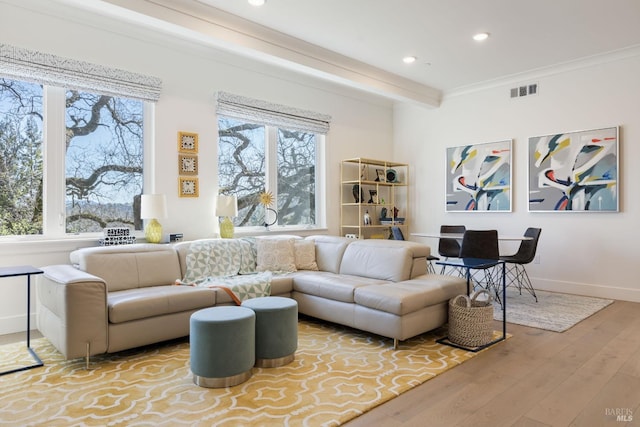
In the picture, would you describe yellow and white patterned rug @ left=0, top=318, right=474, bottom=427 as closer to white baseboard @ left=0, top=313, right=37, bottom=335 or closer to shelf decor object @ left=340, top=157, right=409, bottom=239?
white baseboard @ left=0, top=313, right=37, bottom=335

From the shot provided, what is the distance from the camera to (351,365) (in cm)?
294

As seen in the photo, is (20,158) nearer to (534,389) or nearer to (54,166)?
(54,166)

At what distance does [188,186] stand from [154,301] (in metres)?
1.86

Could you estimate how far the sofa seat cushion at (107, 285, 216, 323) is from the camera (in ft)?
9.84

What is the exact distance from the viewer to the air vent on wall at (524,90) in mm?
5656

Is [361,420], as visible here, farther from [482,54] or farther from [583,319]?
[482,54]

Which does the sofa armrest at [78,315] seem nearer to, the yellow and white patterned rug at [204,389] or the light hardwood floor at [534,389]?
the yellow and white patterned rug at [204,389]

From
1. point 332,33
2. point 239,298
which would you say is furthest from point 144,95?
point 239,298

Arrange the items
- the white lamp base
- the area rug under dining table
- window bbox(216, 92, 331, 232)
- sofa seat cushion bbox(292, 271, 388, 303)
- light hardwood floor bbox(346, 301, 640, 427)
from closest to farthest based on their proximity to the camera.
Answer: light hardwood floor bbox(346, 301, 640, 427), sofa seat cushion bbox(292, 271, 388, 303), the area rug under dining table, the white lamp base, window bbox(216, 92, 331, 232)

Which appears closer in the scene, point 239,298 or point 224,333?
point 224,333

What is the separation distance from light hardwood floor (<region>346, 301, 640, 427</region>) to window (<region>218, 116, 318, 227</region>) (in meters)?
3.36

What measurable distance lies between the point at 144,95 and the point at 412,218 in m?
4.53

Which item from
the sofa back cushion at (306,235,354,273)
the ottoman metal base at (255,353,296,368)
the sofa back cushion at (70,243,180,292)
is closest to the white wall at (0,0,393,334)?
the sofa back cushion at (70,243,180,292)

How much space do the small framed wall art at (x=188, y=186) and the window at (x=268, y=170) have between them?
0.43 metres
